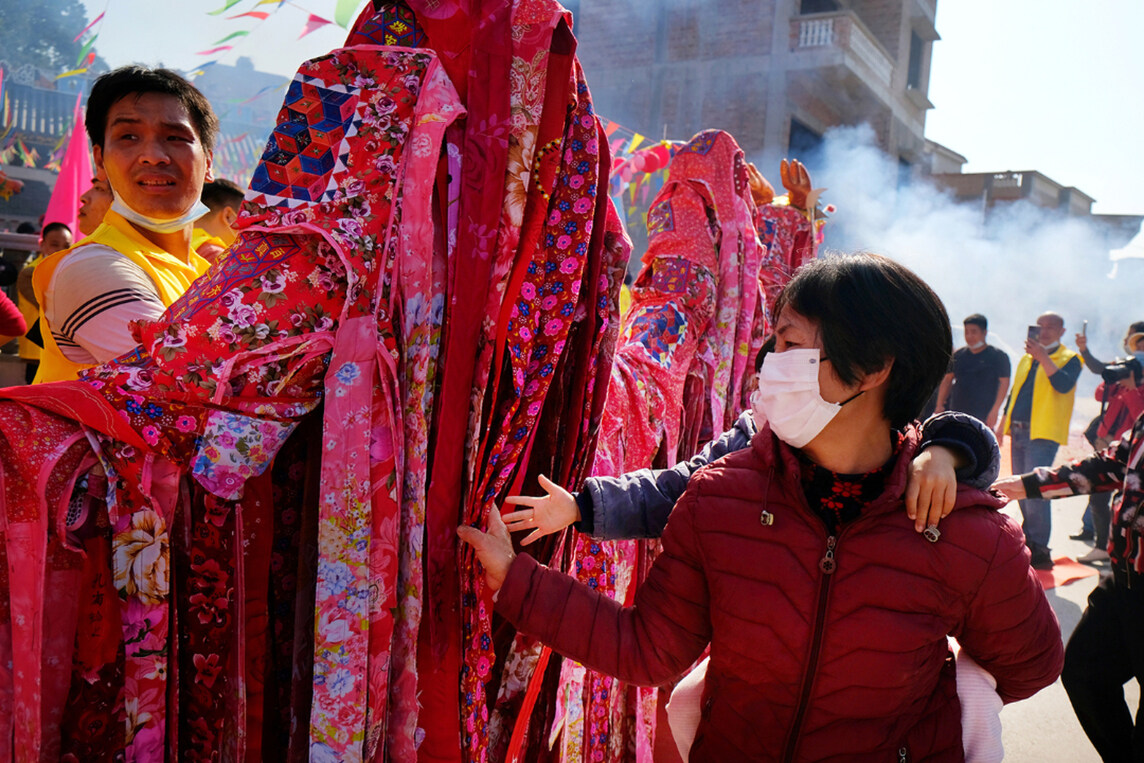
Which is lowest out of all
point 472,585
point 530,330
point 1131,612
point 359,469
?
point 1131,612

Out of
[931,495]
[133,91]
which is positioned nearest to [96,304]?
[133,91]

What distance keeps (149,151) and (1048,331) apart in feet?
26.6

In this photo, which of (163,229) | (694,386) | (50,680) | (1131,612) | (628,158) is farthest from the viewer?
(628,158)

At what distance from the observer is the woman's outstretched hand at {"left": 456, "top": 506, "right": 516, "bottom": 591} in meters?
1.47

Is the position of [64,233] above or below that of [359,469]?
above

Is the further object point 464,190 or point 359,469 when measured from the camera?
point 464,190

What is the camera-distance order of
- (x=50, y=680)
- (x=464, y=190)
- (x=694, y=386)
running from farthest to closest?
(x=694, y=386) < (x=464, y=190) < (x=50, y=680)

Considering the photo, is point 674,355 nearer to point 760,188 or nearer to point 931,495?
point 931,495

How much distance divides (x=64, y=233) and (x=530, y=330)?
4.69m

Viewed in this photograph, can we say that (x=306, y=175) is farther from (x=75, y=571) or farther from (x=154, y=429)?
(x=75, y=571)

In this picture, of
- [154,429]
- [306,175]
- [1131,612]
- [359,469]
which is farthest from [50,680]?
[1131,612]

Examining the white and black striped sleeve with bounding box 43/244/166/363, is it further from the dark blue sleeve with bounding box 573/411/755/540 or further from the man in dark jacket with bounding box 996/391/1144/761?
the man in dark jacket with bounding box 996/391/1144/761

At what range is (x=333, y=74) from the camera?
148 centimetres

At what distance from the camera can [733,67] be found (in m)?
15.6
